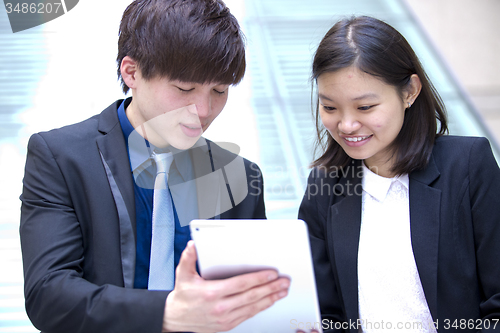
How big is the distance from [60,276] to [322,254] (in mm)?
Result: 771

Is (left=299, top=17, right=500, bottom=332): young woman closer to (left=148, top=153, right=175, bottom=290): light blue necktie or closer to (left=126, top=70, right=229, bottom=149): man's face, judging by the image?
(left=126, top=70, right=229, bottom=149): man's face

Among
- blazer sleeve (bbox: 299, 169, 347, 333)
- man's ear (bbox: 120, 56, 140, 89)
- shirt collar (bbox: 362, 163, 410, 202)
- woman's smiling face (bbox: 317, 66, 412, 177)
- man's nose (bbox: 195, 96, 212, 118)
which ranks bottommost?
blazer sleeve (bbox: 299, 169, 347, 333)

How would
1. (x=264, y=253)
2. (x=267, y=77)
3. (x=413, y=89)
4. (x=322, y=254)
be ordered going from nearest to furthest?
Answer: (x=264, y=253)
(x=413, y=89)
(x=322, y=254)
(x=267, y=77)

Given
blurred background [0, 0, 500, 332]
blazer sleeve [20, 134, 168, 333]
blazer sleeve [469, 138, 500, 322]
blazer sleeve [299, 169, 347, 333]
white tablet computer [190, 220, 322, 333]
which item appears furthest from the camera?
blurred background [0, 0, 500, 332]

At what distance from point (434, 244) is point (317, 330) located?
44 centimetres

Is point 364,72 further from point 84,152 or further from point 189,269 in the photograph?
point 84,152

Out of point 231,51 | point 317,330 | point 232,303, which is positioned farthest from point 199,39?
point 317,330

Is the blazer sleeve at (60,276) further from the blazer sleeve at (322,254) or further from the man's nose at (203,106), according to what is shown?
the blazer sleeve at (322,254)

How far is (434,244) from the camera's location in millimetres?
1240

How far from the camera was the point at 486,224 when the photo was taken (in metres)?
1.21

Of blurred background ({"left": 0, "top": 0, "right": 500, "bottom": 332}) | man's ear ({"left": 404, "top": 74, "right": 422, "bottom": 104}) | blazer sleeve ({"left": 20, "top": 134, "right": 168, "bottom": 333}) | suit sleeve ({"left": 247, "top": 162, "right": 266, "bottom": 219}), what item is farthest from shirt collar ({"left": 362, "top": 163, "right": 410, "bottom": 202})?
blurred background ({"left": 0, "top": 0, "right": 500, "bottom": 332})

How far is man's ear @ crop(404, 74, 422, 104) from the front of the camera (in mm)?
1321

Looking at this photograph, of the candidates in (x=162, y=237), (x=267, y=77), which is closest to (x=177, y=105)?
(x=162, y=237)

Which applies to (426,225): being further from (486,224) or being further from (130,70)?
(130,70)
